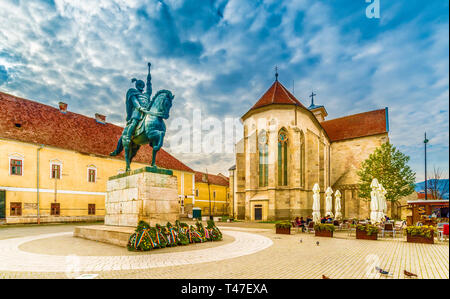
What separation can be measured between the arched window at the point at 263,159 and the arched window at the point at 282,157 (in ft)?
5.15

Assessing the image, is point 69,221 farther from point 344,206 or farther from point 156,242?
point 344,206

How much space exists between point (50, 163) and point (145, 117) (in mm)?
19950

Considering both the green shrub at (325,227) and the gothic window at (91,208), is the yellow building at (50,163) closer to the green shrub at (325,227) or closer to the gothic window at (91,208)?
the gothic window at (91,208)

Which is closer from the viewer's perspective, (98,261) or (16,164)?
(98,261)

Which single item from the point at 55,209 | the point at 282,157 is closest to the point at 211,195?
the point at 282,157

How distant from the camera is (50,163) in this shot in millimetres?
25344

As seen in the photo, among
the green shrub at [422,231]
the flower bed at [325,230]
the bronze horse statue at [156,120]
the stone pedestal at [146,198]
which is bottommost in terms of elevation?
the flower bed at [325,230]

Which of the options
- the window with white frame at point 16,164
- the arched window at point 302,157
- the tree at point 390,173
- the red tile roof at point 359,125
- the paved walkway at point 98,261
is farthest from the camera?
the red tile roof at point 359,125

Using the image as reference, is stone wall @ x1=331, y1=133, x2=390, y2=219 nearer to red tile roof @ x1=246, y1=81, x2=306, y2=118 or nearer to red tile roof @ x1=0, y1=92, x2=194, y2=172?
red tile roof @ x1=246, y1=81, x2=306, y2=118

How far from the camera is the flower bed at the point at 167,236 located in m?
8.56

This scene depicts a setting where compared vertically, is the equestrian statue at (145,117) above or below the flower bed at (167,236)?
above

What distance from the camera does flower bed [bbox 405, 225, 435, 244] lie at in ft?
37.7

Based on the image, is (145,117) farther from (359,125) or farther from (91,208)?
(359,125)

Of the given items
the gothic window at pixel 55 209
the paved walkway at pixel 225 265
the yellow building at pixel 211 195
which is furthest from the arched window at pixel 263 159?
the paved walkway at pixel 225 265
